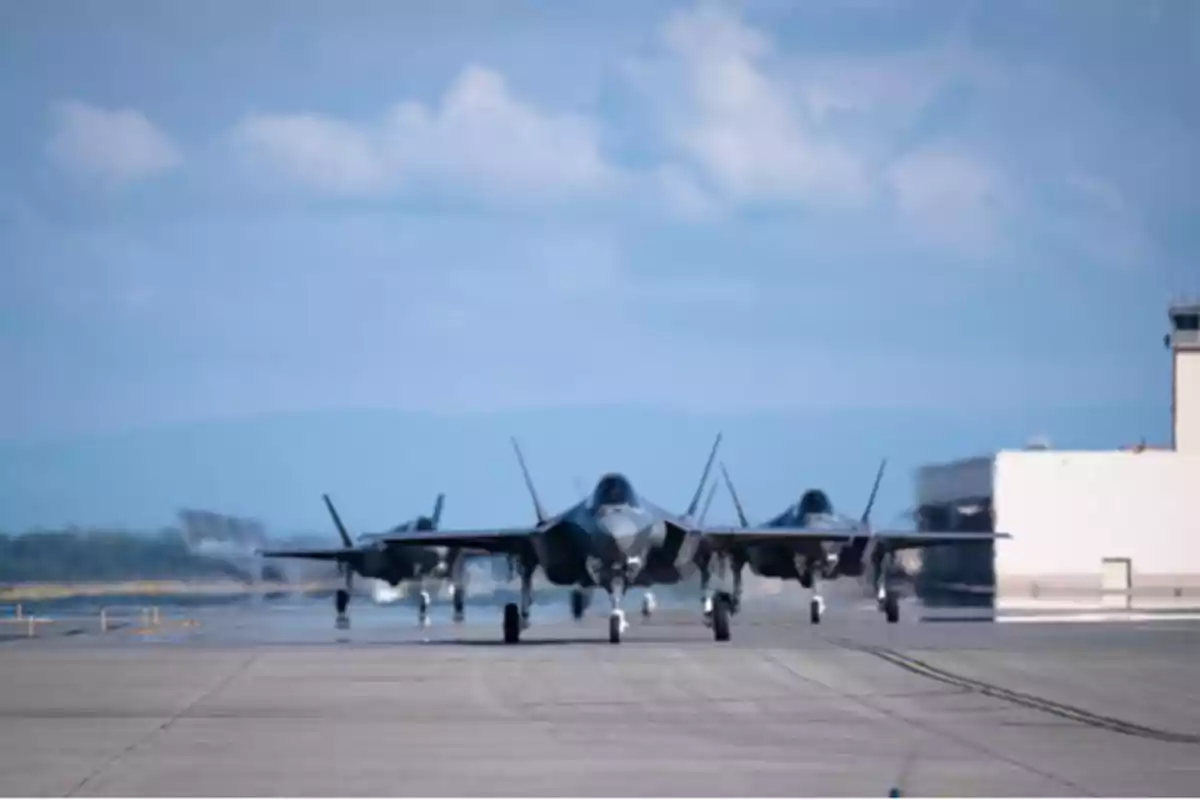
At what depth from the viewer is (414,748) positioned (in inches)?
546

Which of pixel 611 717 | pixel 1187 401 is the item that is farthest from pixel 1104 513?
pixel 611 717

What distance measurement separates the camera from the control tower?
62750mm

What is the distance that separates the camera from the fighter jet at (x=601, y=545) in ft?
96.8

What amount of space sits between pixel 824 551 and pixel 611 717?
24.6 metres

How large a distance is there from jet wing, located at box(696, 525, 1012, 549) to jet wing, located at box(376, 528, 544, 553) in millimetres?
3104

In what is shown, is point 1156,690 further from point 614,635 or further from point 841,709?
point 614,635

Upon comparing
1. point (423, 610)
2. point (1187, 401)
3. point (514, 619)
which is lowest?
point (423, 610)

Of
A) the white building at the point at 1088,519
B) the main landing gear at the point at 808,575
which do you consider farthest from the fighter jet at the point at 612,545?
the white building at the point at 1088,519

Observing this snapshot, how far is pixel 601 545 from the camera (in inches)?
1162

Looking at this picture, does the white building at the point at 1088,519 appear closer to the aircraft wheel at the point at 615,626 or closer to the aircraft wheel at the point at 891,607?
the aircraft wheel at the point at 891,607

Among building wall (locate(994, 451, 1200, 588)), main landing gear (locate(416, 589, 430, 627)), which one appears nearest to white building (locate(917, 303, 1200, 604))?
building wall (locate(994, 451, 1200, 588))

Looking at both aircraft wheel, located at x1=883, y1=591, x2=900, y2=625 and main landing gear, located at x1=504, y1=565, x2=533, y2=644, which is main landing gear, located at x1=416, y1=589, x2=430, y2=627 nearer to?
main landing gear, located at x1=504, y1=565, x2=533, y2=644

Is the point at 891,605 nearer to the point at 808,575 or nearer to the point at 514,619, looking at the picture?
the point at 808,575

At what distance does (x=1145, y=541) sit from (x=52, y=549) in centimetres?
3105
